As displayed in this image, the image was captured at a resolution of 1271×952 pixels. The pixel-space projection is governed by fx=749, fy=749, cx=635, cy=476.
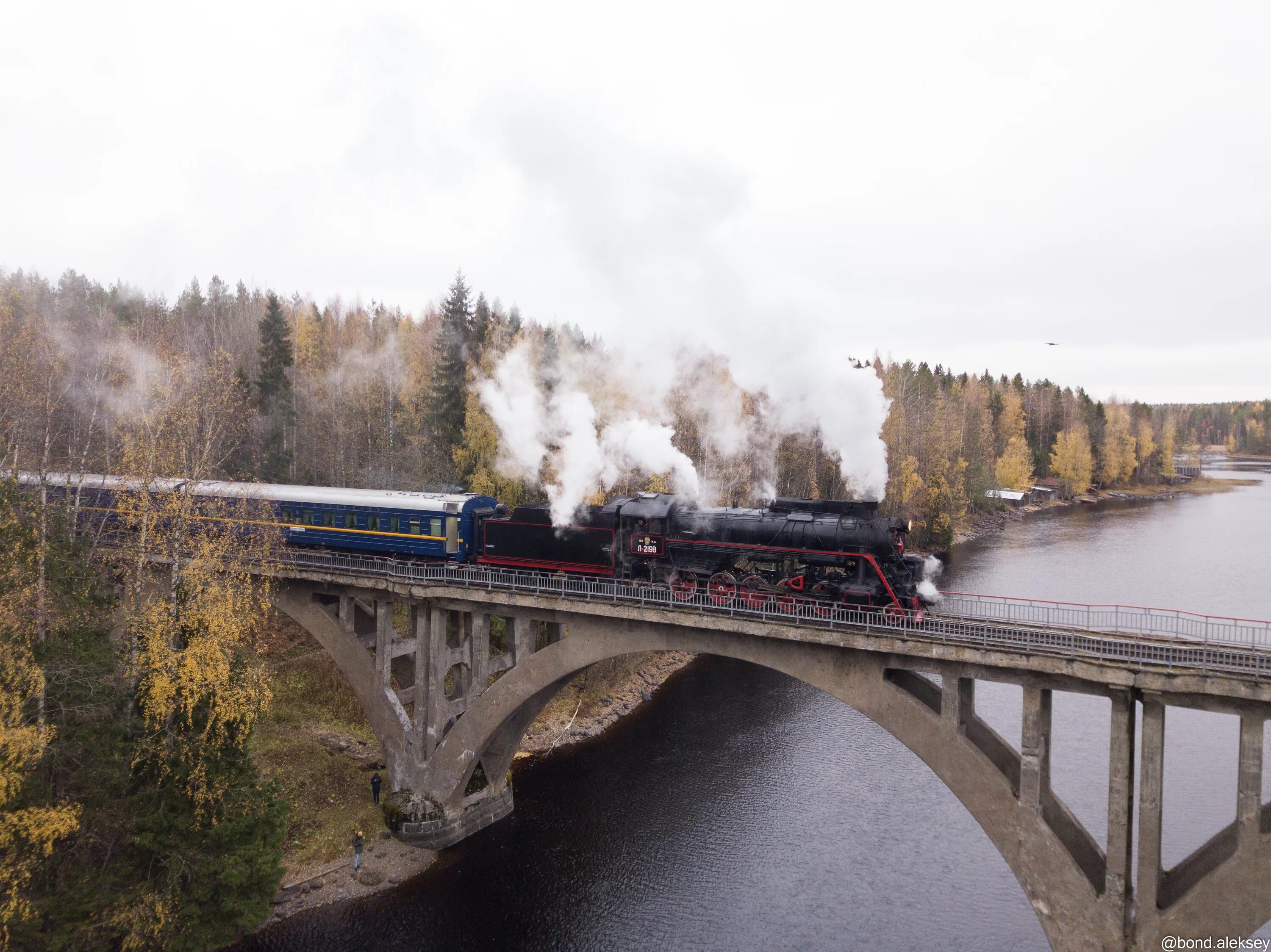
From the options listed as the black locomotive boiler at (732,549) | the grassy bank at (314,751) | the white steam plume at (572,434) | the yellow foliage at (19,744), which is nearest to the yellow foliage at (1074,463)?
the white steam plume at (572,434)

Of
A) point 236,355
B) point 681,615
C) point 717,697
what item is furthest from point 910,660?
point 236,355

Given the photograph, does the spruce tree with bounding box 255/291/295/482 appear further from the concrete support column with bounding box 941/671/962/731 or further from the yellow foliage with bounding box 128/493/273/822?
the concrete support column with bounding box 941/671/962/731

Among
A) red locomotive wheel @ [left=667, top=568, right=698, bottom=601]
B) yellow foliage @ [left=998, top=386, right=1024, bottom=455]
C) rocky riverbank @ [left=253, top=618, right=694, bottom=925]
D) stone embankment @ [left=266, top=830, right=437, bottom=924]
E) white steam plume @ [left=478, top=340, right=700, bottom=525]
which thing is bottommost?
stone embankment @ [left=266, top=830, right=437, bottom=924]

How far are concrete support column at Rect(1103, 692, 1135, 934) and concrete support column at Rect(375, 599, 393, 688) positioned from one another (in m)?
21.8

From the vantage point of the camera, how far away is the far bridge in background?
49.3 ft

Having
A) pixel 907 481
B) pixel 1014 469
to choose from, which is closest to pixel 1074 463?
pixel 1014 469

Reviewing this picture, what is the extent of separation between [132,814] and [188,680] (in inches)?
146

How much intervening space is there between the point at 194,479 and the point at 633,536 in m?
12.7

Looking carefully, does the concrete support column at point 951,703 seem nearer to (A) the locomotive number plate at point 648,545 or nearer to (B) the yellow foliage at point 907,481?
(A) the locomotive number plate at point 648,545

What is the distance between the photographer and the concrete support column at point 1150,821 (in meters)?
15.0

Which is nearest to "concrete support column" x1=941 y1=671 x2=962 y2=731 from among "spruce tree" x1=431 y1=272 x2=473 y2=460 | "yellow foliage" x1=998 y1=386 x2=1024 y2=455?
"spruce tree" x1=431 y1=272 x2=473 y2=460

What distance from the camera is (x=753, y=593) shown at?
72.8 feet

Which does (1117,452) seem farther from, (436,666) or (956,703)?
(436,666)

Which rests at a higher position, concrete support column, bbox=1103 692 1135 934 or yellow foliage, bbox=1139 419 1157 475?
yellow foliage, bbox=1139 419 1157 475
